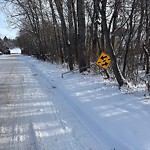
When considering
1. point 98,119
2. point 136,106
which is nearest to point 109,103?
point 136,106

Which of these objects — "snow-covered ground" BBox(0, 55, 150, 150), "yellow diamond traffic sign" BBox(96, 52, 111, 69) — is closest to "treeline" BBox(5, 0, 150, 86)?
"yellow diamond traffic sign" BBox(96, 52, 111, 69)

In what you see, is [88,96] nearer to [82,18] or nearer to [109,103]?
[109,103]

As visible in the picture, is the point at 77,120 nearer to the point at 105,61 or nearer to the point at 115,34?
the point at 105,61

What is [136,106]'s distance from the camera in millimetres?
7527

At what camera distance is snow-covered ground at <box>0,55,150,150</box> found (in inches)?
217

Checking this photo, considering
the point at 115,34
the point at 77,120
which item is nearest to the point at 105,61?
the point at 77,120

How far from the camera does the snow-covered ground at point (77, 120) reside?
5.51 metres

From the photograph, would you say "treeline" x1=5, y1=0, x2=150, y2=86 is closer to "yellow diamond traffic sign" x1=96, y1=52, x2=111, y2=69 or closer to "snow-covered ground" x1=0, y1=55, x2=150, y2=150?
"yellow diamond traffic sign" x1=96, y1=52, x2=111, y2=69

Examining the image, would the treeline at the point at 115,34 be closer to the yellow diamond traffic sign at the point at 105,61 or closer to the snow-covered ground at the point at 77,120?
the yellow diamond traffic sign at the point at 105,61

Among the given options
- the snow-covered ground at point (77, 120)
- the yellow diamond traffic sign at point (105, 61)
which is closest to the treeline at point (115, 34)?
the yellow diamond traffic sign at point (105, 61)

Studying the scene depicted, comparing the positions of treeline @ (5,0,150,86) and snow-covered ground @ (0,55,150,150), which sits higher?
treeline @ (5,0,150,86)

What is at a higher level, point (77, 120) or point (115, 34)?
point (115, 34)

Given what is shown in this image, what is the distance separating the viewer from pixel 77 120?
280 inches

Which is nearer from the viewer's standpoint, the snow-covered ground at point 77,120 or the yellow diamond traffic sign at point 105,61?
the snow-covered ground at point 77,120
